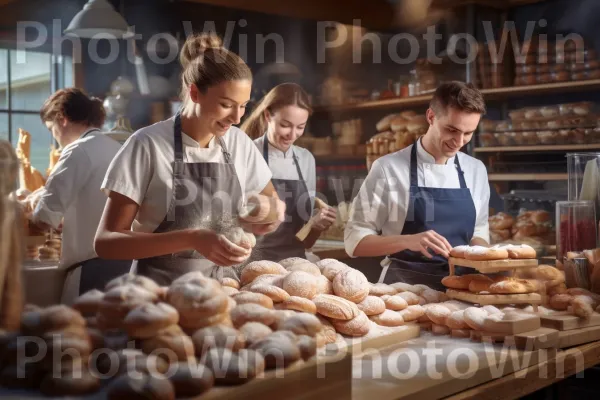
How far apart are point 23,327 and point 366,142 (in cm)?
345

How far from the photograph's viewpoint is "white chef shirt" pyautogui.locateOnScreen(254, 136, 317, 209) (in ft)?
9.25

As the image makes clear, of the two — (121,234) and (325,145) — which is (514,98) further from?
(121,234)

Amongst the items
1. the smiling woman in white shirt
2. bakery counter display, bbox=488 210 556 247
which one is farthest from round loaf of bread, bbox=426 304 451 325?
bakery counter display, bbox=488 210 556 247

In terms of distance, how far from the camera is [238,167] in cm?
192

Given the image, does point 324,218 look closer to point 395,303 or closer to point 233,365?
point 395,303

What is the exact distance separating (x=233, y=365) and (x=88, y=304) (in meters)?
0.22

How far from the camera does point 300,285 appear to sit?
151cm

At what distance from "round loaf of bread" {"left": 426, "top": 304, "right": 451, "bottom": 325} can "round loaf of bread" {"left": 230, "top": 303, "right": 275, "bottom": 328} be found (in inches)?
25.3

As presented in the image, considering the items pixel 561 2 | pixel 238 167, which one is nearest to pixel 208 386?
pixel 238 167

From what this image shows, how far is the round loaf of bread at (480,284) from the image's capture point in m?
1.80

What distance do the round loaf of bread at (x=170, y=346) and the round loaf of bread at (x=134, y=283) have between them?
0.21 feet

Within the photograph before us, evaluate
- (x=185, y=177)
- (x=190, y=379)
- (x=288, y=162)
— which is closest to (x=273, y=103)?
(x=288, y=162)

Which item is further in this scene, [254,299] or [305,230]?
[305,230]

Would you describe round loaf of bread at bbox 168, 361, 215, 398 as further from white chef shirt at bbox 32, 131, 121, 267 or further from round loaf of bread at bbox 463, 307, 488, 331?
white chef shirt at bbox 32, 131, 121, 267
